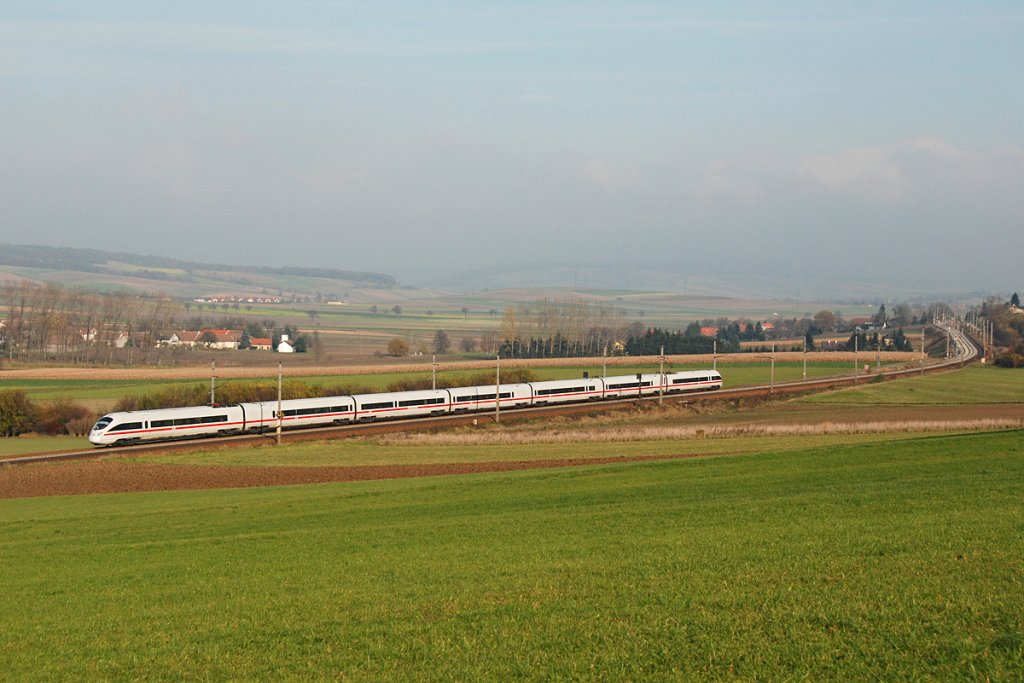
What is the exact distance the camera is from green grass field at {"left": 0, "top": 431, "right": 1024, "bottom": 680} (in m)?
11.4

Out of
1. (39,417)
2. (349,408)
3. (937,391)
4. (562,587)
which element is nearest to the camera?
(562,587)

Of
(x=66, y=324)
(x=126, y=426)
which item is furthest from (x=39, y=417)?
(x=66, y=324)

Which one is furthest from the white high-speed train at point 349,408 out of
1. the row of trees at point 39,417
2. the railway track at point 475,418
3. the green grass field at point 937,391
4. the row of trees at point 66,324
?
the row of trees at point 66,324

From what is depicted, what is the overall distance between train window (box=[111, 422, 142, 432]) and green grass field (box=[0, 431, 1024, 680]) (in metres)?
30.0

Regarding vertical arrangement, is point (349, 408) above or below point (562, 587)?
below

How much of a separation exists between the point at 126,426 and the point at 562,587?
4864 centimetres

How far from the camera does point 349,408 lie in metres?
68.7

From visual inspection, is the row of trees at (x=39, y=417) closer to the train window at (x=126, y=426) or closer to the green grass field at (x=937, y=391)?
the train window at (x=126, y=426)

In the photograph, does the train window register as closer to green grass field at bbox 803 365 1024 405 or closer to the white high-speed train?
the white high-speed train

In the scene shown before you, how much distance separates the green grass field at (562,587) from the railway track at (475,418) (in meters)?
27.4

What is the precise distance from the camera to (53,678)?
13.0 metres

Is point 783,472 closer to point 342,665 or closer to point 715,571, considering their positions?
point 715,571

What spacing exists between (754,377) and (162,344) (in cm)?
8780

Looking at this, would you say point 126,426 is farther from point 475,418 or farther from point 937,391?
point 937,391
